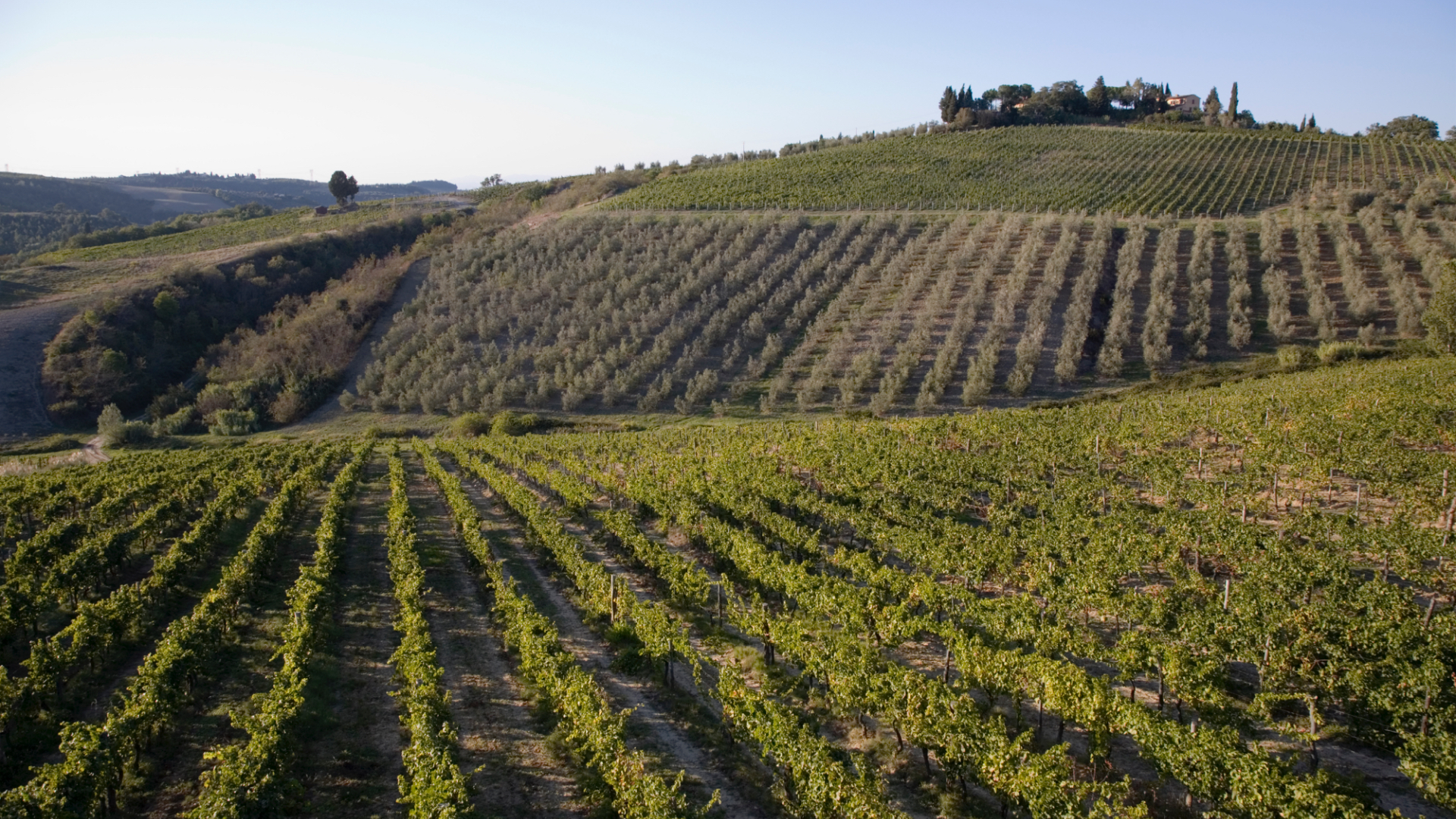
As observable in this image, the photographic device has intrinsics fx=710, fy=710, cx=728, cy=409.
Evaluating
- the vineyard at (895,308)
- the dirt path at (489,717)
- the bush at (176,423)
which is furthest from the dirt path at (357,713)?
the bush at (176,423)

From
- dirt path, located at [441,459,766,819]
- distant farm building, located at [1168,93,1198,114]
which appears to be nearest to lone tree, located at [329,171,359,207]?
dirt path, located at [441,459,766,819]

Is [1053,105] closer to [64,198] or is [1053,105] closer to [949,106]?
[949,106]

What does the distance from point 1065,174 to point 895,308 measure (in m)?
41.4

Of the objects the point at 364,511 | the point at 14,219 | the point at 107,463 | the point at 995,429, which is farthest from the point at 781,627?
the point at 14,219

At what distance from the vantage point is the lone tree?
113 m

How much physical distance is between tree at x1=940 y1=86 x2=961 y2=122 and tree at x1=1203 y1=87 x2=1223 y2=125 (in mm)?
37115

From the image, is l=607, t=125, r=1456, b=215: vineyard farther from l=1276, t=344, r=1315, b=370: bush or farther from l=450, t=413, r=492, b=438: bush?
l=450, t=413, r=492, b=438: bush

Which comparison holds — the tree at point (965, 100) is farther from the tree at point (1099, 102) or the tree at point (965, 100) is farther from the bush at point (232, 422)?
the bush at point (232, 422)

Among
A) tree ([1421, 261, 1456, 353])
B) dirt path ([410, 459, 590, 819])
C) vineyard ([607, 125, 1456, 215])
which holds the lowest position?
dirt path ([410, 459, 590, 819])

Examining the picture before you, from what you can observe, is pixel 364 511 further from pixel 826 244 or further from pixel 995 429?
pixel 826 244

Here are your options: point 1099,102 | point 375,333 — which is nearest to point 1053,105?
point 1099,102

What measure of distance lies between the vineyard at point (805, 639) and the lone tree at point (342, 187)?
98.5 m

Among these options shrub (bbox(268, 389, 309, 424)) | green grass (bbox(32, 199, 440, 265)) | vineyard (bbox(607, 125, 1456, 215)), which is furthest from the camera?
green grass (bbox(32, 199, 440, 265))

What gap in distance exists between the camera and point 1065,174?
82875mm
